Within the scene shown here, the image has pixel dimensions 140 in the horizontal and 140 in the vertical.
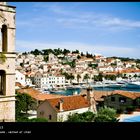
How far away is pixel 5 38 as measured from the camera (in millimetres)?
4441

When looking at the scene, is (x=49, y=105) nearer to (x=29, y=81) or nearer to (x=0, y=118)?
(x=0, y=118)

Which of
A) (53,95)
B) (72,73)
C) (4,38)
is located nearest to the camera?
(4,38)

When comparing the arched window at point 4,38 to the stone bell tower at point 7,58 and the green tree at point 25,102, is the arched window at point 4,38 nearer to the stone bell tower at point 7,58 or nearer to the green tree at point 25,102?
the stone bell tower at point 7,58

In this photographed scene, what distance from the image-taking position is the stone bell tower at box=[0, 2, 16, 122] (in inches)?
173

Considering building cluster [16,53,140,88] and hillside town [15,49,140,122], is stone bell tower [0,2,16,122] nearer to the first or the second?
hillside town [15,49,140,122]

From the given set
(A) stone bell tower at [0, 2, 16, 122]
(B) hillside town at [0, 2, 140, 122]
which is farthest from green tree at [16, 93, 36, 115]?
(A) stone bell tower at [0, 2, 16, 122]

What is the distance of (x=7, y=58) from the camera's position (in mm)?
4512

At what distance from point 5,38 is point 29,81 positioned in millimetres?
25632

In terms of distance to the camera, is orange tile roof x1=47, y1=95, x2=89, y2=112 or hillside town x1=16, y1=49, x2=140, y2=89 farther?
hillside town x1=16, y1=49, x2=140, y2=89

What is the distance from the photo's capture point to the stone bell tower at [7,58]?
173 inches

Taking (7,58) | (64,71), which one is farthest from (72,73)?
(7,58)

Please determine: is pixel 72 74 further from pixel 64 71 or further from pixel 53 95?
pixel 53 95

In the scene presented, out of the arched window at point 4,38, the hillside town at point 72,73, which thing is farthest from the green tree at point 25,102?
the hillside town at point 72,73
